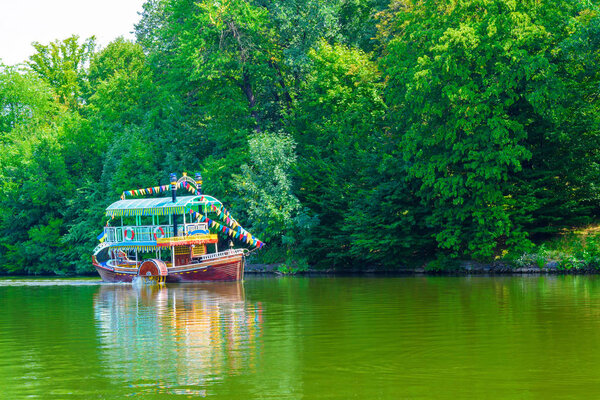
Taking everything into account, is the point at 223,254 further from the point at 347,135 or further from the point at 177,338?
the point at 177,338

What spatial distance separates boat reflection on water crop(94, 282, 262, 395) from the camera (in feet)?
44.8

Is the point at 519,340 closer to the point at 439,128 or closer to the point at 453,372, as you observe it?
the point at 453,372

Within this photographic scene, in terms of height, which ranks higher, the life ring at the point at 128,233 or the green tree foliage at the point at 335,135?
the green tree foliage at the point at 335,135

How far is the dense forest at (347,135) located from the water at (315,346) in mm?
11640

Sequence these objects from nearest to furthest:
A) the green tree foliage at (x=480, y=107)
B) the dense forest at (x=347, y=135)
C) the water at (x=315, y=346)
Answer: the water at (x=315, y=346), the green tree foliage at (x=480, y=107), the dense forest at (x=347, y=135)

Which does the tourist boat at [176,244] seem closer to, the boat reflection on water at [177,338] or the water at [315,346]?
the boat reflection on water at [177,338]

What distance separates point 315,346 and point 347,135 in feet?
115

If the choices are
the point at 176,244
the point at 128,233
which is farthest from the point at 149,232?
the point at 176,244

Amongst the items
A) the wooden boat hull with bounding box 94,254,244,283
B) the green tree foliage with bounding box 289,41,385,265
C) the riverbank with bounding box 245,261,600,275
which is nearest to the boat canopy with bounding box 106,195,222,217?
the wooden boat hull with bounding box 94,254,244,283

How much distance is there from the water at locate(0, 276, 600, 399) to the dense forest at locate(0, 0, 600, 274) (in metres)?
11.6

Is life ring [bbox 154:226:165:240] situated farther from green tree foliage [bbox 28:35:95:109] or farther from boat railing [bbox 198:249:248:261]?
green tree foliage [bbox 28:35:95:109]

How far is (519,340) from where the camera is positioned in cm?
1655

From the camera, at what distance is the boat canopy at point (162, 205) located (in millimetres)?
43656

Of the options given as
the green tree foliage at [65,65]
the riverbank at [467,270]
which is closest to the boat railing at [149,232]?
the riverbank at [467,270]
